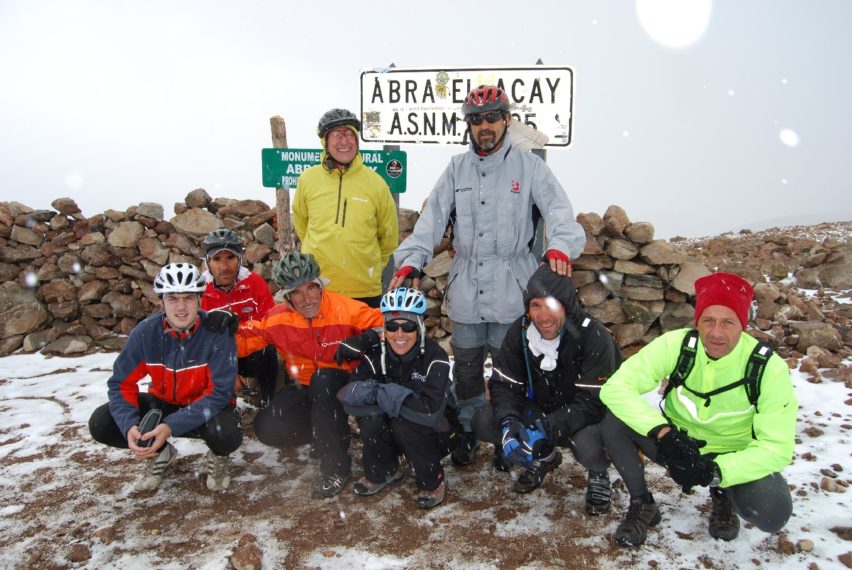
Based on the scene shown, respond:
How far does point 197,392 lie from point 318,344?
1.02m

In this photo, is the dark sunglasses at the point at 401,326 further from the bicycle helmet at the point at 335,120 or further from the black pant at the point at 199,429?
the bicycle helmet at the point at 335,120

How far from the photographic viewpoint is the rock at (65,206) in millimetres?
8570

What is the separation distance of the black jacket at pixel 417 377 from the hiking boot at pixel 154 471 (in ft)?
5.45

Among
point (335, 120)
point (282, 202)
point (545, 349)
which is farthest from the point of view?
point (282, 202)

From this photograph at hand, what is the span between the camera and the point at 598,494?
141 inches

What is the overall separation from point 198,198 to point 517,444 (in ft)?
22.7

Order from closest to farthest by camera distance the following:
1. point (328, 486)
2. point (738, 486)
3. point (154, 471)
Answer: point (738, 486), point (328, 486), point (154, 471)

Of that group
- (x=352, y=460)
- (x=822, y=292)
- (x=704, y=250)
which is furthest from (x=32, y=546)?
(x=704, y=250)

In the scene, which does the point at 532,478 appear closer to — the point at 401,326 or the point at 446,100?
the point at 401,326

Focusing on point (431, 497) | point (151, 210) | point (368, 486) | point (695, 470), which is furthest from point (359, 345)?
point (151, 210)

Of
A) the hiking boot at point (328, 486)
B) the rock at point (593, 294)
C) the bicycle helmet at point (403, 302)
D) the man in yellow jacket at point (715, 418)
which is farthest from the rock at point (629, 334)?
the hiking boot at point (328, 486)

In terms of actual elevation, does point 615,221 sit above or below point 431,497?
above

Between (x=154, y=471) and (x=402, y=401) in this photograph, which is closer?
(x=402, y=401)

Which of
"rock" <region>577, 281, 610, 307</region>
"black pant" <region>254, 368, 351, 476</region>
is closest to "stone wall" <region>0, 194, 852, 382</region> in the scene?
"rock" <region>577, 281, 610, 307</region>
